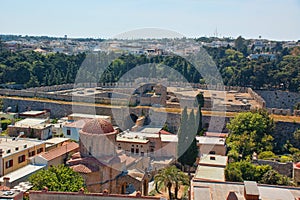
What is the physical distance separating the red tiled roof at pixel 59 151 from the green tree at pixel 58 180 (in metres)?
2.15

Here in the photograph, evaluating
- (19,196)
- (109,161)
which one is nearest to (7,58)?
(109,161)

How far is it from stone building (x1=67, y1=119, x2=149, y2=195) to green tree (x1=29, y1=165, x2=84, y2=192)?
0.82 m

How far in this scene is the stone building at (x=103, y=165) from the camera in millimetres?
12914

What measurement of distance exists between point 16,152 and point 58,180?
9.73ft

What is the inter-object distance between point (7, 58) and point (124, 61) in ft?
36.7

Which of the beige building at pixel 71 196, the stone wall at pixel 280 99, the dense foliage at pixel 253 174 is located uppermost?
the stone wall at pixel 280 99

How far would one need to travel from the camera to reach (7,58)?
39156 mm

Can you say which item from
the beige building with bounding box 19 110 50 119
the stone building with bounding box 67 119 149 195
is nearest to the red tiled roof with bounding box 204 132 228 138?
the stone building with bounding box 67 119 149 195

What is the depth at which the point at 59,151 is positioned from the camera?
1473 cm

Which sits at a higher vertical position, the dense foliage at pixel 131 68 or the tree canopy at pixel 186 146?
the dense foliage at pixel 131 68

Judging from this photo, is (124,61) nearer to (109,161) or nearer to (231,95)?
(231,95)

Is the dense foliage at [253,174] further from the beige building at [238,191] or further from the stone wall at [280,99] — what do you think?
the stone wall at [280,99]

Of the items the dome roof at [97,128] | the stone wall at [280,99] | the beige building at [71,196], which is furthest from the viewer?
the stone wall at [280,99]

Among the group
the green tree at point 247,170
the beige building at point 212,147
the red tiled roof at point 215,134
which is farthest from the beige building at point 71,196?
the red tiled roof at point 215,134
